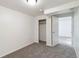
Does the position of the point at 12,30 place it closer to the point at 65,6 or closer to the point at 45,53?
the point at 45,53

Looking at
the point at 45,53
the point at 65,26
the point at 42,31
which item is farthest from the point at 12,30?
the point at 65,26

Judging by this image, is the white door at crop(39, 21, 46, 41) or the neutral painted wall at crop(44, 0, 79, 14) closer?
the neutral painted wall at crop(44, 0, 79, 14)

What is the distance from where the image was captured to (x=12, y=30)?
9.68 ft

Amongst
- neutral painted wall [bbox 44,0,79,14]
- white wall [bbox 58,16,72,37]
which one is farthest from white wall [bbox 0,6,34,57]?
white wall [bbox 58,16,72,37]

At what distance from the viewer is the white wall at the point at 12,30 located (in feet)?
8.32

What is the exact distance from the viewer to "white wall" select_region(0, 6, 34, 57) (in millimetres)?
2535

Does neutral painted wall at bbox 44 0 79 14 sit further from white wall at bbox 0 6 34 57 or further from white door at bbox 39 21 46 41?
white door at bbox 39 21 46 41

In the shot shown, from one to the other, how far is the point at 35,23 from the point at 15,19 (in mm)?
1895

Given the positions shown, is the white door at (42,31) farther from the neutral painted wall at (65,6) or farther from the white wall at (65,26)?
the white wall at (65,26)

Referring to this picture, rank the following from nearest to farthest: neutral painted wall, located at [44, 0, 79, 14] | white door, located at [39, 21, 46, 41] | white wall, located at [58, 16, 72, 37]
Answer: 1. neutral painted wall, located at [44, 0, 79, 14]
2. white door, located at [39, 21, 46, 41]
3. white wall, located at [58, 16, 72, 37]

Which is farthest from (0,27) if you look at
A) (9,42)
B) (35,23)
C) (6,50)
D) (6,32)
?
(35,23)

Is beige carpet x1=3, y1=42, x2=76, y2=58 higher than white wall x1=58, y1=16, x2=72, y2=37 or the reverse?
the reverse

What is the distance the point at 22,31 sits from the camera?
362 centimetres

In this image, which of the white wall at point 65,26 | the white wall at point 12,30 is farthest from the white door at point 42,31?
the white wall at point 65,26
